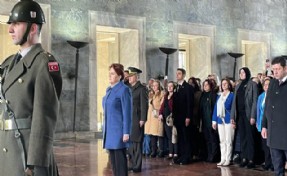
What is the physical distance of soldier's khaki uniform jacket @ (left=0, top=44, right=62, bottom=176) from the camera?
2795mm

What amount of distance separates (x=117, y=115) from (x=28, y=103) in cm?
318

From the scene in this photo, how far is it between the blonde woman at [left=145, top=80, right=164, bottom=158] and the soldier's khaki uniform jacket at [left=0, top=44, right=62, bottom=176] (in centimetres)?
713

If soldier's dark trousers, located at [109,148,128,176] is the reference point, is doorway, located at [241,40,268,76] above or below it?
above

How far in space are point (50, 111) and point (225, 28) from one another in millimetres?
17600

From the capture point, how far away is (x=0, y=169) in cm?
297

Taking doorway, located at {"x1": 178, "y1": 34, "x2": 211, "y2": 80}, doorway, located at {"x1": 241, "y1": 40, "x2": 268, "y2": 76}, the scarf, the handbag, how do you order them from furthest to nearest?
doorway, located at {"x1": 241, "y1": 40, "x2": 268, "y2": 76}
doorway, located at {"x1": 178, "y1": 34, "x2": 211, "y2": 80}
the handbag
the scarf

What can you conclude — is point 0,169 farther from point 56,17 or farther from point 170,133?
point 56,17

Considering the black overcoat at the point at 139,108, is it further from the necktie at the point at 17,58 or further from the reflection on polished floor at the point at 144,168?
the necktie at the point at 17,58

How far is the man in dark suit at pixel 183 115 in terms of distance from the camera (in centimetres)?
907

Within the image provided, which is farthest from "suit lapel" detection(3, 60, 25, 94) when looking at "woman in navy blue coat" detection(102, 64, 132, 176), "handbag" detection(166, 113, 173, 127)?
"handbag" detection(166, 113, 173, 127)

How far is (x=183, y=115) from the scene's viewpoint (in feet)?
30.0

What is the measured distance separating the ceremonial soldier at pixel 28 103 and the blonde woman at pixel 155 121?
709 cm

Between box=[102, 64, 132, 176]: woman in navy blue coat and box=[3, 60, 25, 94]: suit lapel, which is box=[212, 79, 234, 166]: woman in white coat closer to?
box=[102, 64, 132, 176]: woman in navy blue coat

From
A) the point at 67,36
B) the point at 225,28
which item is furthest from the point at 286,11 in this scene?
the point at 67,36
